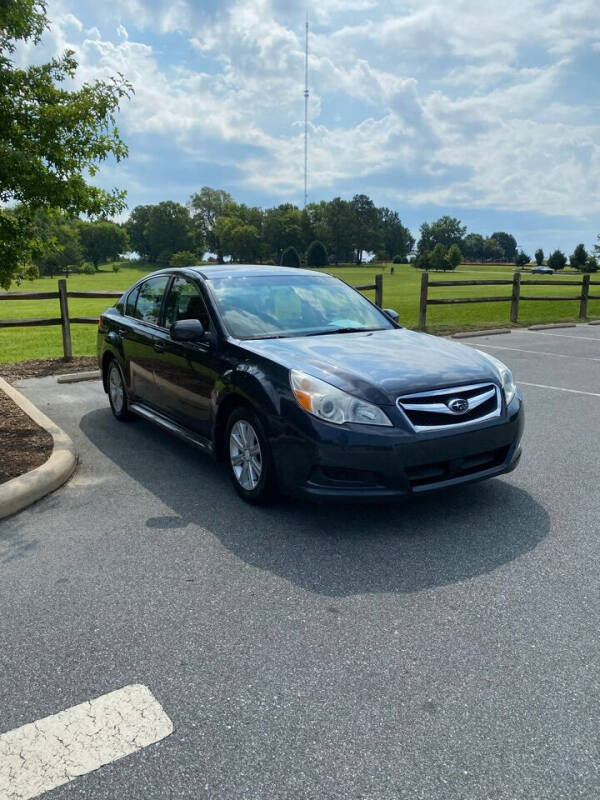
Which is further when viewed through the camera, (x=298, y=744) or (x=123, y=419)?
(x=123, y=419)

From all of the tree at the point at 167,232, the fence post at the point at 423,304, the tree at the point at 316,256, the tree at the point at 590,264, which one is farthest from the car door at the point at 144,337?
the tree at the point at 167,232

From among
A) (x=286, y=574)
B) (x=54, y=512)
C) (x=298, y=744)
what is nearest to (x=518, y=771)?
(x=298, y=744)

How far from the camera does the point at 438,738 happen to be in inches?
93.5

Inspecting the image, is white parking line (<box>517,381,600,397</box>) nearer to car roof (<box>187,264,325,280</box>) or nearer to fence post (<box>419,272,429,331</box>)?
car roof (<box>187,264,325,280</box>)

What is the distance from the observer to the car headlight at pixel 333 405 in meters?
4.02

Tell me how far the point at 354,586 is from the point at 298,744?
1189 mm

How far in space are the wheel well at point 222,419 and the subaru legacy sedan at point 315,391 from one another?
0.01 m

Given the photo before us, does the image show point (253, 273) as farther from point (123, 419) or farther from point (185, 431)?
point (123, 419)

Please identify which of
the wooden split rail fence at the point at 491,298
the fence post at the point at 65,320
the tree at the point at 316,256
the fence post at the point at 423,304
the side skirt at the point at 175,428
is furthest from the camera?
the tree at the point at 316,256

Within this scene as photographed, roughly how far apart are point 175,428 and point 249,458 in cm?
126

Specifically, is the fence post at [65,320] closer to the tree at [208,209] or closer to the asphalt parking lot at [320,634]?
the asphalt parking lot at [320,634]

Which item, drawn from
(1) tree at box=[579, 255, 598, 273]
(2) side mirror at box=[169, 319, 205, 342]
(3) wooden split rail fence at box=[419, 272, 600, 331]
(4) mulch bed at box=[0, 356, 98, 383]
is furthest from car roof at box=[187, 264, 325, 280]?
(1) tree at box=[579, 255, 598, 273]

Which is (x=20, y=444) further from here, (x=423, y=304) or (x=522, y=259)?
(x=522, y=259)

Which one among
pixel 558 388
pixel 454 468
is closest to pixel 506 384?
pixel 454 468
